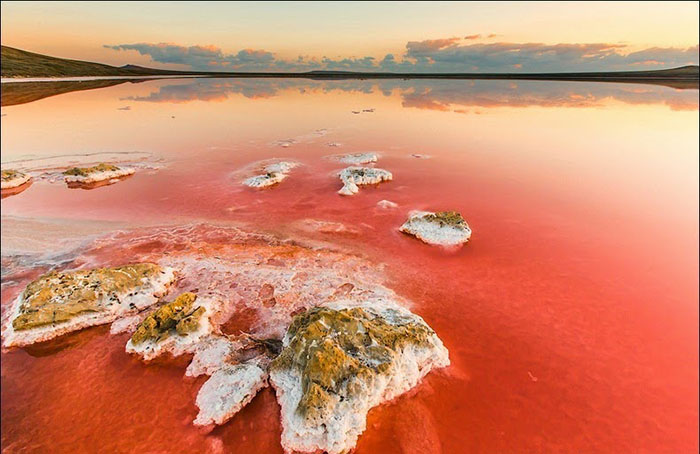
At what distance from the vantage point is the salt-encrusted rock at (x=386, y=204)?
17.9 metres

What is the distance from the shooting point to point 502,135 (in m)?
34.2

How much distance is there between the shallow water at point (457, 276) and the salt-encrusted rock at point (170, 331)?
433 mm

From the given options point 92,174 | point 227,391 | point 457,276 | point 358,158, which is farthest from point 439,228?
point 92,174

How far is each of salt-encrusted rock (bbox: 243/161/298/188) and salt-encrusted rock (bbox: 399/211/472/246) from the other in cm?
1021

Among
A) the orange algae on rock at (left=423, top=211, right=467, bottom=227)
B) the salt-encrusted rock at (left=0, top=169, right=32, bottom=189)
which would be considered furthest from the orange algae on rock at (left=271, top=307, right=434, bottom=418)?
the salt-encrusted rock at (left=0, top=169, right=32, bottom=189)

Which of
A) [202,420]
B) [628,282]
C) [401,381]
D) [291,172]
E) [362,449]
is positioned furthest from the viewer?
[291,172]

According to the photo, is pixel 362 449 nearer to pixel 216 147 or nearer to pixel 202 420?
pixel 202 420

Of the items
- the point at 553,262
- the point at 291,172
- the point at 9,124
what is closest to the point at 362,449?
the point at 553,262

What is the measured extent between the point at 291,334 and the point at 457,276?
6.56 meters

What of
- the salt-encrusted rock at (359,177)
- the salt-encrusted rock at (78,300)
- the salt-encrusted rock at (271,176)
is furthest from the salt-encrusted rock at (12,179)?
the salt-encrusted rock at (359,177)

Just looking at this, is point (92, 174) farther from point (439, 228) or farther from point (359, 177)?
point (439, 228)

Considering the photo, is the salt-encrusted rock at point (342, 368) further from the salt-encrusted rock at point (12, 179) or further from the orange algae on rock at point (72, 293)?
the salt-encrusted rock at point (12, 179)

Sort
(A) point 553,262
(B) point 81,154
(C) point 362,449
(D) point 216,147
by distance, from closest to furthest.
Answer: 1. (C) point 362,449
2. (A) point 553,262
3. (B) point 81,154
4. (D) point 216,147

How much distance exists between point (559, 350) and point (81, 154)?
35.0 m
